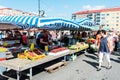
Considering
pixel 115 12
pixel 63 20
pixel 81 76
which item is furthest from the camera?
pixel 115 12

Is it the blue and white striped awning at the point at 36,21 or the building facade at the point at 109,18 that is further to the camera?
the building facade at the point at 109,18

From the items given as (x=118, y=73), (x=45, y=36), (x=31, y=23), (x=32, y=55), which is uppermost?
(x=31, y=23)

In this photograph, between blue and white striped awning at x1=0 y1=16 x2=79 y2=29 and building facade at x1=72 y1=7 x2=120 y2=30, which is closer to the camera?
blue and white striped awning at x1=0 y1=16 x2=79 y2=29

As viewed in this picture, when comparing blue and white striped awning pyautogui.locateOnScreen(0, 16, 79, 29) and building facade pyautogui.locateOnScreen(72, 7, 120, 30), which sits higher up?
building facade pyautogui.locateOnScreen(72, 7, 120, 30)

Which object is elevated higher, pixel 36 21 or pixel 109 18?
pixel 109 18

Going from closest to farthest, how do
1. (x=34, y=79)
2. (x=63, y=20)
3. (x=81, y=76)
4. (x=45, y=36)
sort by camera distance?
(x=34, y=79) → (x=81, y=76) → (x=63, y=20) → (x=45, y=36)

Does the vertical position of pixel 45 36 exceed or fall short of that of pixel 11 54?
it exceeds it

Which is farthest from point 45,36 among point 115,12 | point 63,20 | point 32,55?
point 115,12

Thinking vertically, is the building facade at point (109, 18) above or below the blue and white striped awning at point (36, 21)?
above

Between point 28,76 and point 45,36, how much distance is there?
9.47 feet

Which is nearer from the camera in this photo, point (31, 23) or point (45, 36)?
point (31, 23)

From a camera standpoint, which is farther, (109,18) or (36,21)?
(109,18)

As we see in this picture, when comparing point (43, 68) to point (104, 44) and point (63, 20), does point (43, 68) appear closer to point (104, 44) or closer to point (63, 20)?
point (63, 20)

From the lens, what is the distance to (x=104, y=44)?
29.5 ft
